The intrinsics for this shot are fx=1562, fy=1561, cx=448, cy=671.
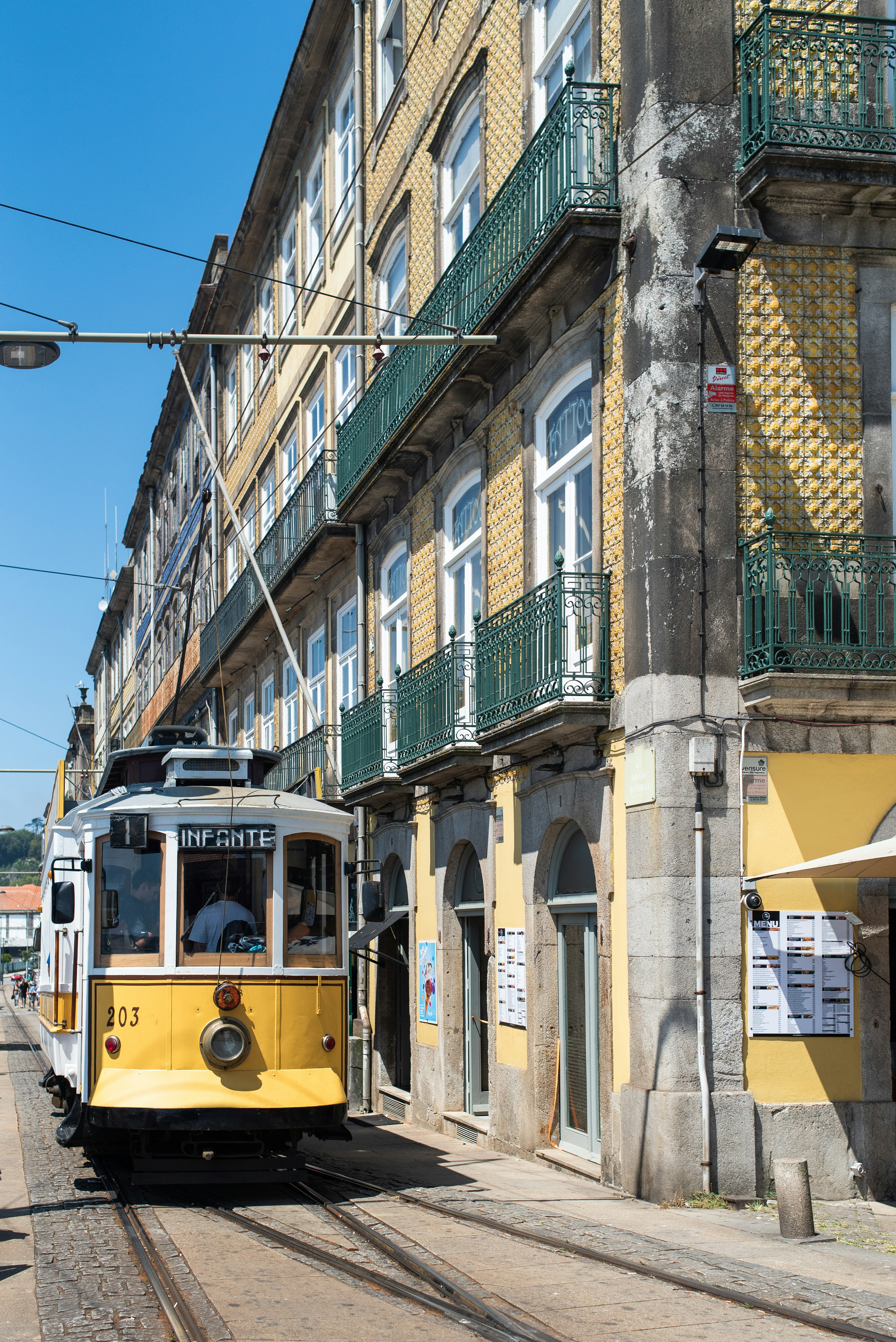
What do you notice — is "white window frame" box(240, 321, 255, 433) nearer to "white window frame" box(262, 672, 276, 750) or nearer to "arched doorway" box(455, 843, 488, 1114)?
"white window frame" box(262, 672, 276, 750)

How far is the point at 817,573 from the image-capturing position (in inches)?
456

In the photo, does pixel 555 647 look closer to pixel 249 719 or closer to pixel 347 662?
pixel 347 662

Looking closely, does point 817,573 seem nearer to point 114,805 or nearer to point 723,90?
point 723,90

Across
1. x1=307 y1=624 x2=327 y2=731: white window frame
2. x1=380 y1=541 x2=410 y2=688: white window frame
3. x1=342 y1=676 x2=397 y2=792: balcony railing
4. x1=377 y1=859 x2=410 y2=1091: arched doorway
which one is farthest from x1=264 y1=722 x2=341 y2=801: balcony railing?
x1=377 y1=859 x2=410 y2=1091: arched doorway

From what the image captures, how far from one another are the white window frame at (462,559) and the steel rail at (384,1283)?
24.8 ft

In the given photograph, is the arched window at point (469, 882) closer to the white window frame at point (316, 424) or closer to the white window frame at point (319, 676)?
the white window frame at point (319, 676)

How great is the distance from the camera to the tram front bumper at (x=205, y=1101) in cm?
1057

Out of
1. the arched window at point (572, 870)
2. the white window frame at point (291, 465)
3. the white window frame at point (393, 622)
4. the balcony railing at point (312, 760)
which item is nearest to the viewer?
the arched window at point (572, 870)

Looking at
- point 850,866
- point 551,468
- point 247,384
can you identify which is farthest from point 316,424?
point 850,866

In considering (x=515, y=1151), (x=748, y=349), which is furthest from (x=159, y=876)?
(x=748, y=349)

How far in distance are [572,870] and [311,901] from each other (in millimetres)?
2910

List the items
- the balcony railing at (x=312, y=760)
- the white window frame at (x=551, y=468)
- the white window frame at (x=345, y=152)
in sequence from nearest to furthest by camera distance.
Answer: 1. the white window frame at (x=551, y=468)
2. the balcony railing at (x=312, y=760)
3. the white window frame at (x=345, y=152)

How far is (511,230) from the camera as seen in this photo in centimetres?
1462

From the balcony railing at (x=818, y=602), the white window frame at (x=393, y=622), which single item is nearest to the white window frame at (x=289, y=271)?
the white window frame at (x=393, y=622)
